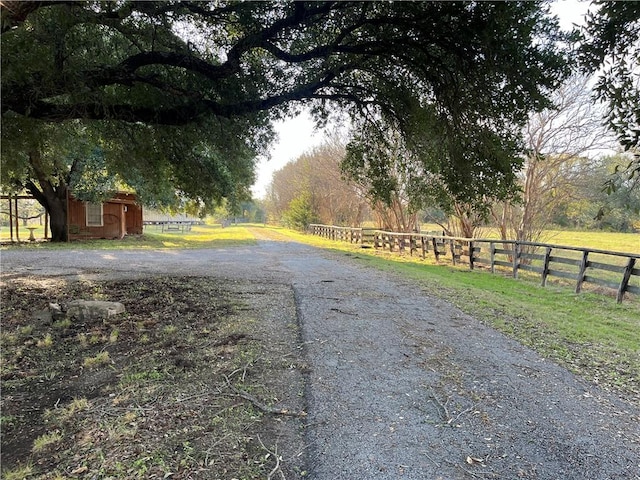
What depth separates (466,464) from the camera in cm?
217

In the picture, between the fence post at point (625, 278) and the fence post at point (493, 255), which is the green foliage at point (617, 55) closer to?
the fence post at point (625, 278)

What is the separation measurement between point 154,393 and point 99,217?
19144 millimetres

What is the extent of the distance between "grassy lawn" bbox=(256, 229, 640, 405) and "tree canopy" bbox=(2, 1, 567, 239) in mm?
2004

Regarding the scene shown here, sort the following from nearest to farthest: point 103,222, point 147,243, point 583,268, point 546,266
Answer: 1. point 583,268
2. point 546,266
3. point 147,243
4. point 103,222

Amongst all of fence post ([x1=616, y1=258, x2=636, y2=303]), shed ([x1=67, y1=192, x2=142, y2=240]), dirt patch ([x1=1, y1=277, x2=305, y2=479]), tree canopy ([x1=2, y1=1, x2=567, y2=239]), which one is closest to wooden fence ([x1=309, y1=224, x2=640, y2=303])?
fence post ([x1=616, y1=258, x2=636, y2=303])

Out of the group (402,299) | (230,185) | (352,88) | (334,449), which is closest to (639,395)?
(334,449)

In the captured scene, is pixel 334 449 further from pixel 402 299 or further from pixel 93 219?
pixel 93 219

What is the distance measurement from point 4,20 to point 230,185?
9290 mm

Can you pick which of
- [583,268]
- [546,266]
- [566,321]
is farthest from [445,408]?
[546,266]

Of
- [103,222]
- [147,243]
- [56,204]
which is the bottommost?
[147,243]

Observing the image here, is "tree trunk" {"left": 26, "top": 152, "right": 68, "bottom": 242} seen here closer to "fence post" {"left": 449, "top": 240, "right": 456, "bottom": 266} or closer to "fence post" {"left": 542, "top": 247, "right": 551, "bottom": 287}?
Answer: "fence post" {"left": 449, "top": 240, "right": 456, "bottom": 266}

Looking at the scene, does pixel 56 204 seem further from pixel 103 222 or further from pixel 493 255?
pixel 493 255

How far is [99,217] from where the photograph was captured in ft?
63.2

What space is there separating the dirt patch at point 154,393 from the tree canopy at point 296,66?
2.82 m
